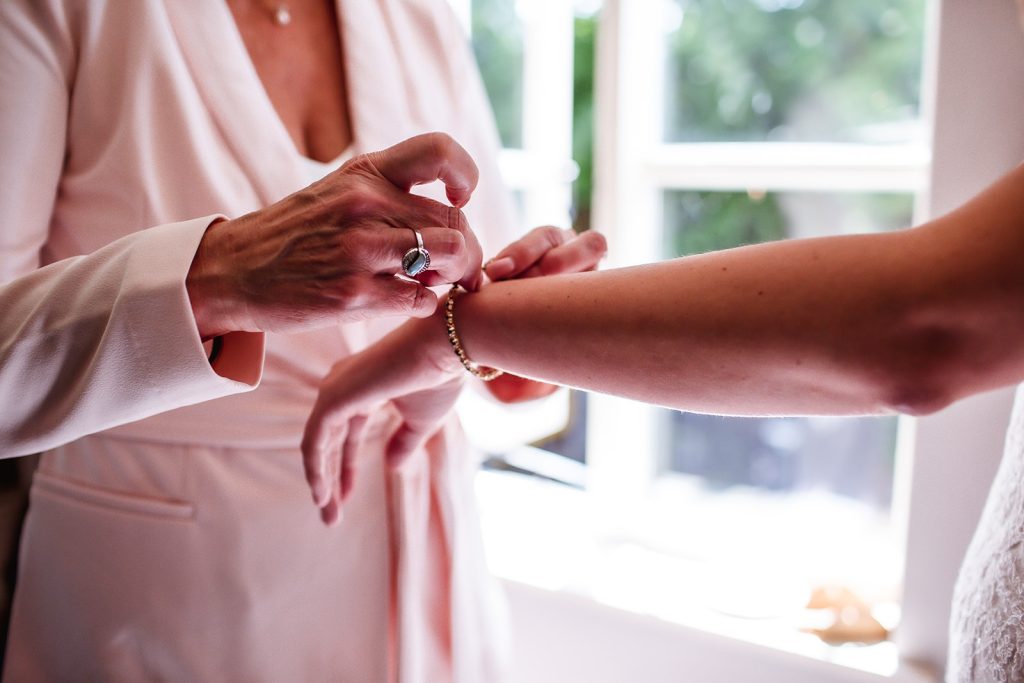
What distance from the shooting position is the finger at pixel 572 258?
3.17 ft

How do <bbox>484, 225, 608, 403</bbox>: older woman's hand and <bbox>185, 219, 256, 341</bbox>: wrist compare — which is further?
<bbox>484, 225, 608, 403</bbox>: older woman's hand

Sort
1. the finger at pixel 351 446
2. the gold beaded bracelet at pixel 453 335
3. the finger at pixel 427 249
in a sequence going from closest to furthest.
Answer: the finger at pixel 427 249 → the gold beaded bracelet at pixel 453 335 → the finger at pixel 351 446

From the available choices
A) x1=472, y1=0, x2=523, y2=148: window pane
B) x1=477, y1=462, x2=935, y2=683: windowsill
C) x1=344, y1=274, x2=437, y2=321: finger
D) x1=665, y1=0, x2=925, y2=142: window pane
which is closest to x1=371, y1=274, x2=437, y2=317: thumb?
x1=344, y1=274, x2=437, y2=321: finger

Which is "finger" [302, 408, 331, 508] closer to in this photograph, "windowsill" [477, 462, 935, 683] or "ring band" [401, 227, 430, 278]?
"ring band" [401, 227, 430, 278]

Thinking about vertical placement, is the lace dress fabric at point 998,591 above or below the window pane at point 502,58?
below

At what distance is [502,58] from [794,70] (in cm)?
85

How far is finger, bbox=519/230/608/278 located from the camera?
3.17ft

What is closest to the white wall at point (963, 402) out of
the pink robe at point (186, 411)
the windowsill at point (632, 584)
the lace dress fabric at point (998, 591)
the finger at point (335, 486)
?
the windowsill at point (632, 584)

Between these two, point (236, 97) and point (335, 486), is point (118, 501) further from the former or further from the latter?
point (236, 97)

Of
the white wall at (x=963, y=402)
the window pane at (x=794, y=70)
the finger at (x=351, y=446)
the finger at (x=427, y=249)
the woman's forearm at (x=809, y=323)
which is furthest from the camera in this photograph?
the window pane at (x=794, y=70)

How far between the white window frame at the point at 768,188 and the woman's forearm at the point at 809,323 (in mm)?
966

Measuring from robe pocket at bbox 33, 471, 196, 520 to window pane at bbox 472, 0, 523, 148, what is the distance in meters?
1.66

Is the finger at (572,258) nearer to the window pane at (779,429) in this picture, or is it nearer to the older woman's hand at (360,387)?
the older woman's hand at (360,387)

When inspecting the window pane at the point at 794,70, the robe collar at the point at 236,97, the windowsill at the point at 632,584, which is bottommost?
the windowsill at the point at 632,584
